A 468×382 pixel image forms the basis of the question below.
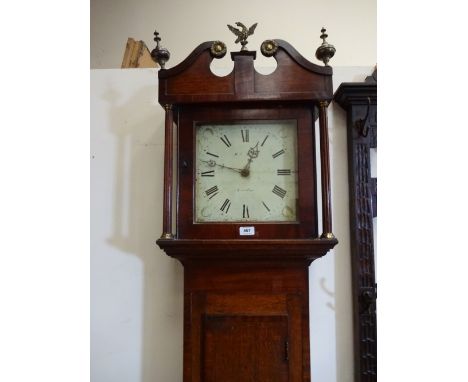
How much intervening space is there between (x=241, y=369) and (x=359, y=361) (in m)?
0.35

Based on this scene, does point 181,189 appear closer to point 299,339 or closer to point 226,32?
point 299,339

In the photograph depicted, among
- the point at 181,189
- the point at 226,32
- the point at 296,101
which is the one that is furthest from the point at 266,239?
the point at 226,32

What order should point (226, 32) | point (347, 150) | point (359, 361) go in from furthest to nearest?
1. point (226, 32)
2. point (347, 150)
3. point (359, 361)

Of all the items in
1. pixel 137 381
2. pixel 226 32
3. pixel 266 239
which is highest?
pixel 226 32

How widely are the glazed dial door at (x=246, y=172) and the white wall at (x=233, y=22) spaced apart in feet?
2.37

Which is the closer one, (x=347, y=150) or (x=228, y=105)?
(x=228, y=105)

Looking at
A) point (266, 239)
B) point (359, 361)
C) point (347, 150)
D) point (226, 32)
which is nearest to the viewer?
point (266, 239)

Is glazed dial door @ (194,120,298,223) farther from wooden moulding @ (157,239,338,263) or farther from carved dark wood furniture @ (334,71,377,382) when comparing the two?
carved dark wood furniture @ (334,71,377,382)

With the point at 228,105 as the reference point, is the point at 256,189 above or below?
below

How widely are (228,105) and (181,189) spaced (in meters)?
0.26

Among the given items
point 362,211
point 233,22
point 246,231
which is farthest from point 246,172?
point 233,22

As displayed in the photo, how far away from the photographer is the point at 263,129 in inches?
39.6

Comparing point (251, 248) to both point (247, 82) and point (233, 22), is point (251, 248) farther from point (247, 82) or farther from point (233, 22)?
point (233, 22)

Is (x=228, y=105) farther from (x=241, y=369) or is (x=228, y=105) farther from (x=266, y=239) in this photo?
(x=241, y=369)
